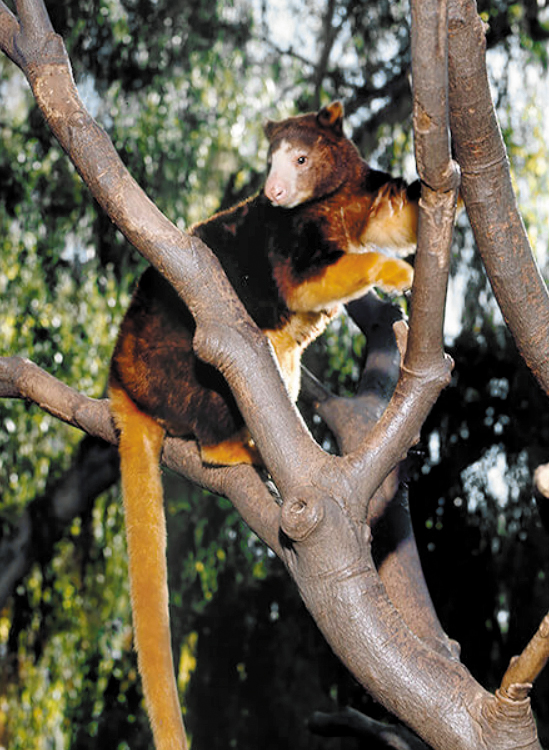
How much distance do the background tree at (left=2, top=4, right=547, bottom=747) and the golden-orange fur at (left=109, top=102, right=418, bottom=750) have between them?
1147mm

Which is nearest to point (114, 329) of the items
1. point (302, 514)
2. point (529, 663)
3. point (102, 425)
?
point (102, 425)

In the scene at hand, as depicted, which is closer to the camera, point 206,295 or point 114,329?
point 206,295

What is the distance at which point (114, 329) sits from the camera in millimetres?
3057

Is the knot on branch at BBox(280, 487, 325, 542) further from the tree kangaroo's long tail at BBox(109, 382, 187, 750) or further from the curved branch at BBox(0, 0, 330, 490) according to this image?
the tree kangaroo's long tail at BBox(109, 382, 187, 750)

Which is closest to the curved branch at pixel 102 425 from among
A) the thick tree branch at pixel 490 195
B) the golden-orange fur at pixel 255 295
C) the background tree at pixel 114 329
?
the golden-orange fur at pixel 255 295

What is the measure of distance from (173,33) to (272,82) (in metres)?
0.39

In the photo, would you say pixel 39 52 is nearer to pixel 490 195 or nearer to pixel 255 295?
pixel 255 295

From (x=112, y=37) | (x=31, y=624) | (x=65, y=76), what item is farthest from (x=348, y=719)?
(x=112, y=37)

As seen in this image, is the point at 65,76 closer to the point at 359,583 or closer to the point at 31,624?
the point at 359,583

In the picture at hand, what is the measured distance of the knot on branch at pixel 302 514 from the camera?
1.03m

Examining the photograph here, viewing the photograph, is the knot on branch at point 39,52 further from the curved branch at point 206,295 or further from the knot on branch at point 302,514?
the knot on branch at point 302,514

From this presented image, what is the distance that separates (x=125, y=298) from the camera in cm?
314

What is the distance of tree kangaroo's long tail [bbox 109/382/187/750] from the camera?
3.72 ft

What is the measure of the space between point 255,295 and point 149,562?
0.52 meters
